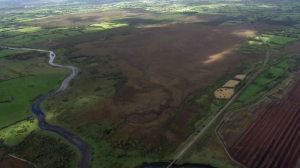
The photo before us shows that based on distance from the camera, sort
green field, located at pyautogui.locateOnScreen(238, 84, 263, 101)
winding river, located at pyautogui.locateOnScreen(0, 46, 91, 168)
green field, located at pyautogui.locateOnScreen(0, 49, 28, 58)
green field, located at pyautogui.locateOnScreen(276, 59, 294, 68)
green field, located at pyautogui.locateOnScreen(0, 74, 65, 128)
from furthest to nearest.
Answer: green field, located at pyautogui.locateOnScreen(0, 49, 28, 58), green field, located at pyautogui.locateOnScreen(276, 59, 294, 68), green field, located at pyautogui.locateOnScreen(238, 84, 263, 101), green field, located at pyautogui.locateOnScreen(0, 74, 65, 128), winding river, located at pyautogui.locateOnScreen(0, 46, 91, 168)

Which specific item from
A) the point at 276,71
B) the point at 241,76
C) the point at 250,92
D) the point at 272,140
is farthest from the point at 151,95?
the point at 276,71

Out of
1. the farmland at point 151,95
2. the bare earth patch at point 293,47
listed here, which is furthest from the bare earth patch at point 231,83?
the bare earth patch at point 293,47

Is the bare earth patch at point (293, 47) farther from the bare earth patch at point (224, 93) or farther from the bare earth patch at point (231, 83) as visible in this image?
the bare earth patch at point (224, 93)

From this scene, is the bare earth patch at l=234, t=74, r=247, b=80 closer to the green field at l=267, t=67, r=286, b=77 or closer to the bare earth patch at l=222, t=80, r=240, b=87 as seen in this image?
the bare earth patch at l=222, t=80, r=240, b=87

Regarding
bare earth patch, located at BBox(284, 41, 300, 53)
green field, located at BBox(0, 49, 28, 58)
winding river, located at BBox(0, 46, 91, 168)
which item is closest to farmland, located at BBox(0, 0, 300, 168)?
bare earth patch, located at BBox(284, 41, 300, 53)

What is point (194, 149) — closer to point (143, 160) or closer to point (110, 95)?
point (143, 160)

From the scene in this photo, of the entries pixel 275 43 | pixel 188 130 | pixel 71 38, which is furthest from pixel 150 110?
pixel 71 38
